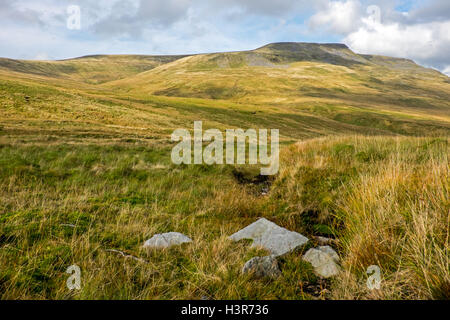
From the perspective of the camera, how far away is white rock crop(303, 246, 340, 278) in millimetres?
3354

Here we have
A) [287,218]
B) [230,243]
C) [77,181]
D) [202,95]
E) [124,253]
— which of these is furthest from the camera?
[202,95]

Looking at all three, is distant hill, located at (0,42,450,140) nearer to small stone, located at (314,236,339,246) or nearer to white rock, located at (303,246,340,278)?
small stone, located at (314,236,339,246)

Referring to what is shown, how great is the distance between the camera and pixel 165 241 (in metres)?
3.81

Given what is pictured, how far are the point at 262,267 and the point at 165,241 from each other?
Answer: 1.43 metres

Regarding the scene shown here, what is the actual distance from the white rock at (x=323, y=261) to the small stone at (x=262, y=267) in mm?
563

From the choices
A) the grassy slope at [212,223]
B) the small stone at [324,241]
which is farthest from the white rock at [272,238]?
the small stone at [324,241]

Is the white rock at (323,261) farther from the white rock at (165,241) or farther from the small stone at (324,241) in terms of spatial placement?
the white rock at (165,241)

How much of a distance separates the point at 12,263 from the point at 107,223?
5.30 ft

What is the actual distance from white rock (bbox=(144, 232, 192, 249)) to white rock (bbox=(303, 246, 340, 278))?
1.71 metres

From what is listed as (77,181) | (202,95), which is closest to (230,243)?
(77,181)

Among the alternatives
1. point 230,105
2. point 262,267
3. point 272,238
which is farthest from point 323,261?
point 230,105

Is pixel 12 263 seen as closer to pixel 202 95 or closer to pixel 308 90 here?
pixel 202 95

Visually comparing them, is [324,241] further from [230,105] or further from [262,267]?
[230,105]

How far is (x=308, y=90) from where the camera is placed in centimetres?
16725
